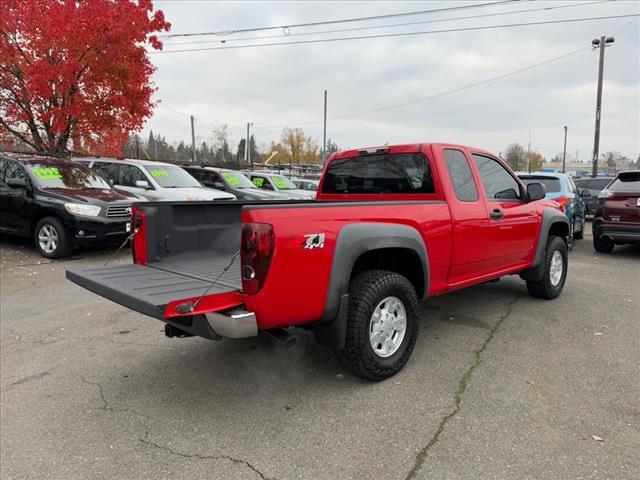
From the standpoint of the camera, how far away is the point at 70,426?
3.00m

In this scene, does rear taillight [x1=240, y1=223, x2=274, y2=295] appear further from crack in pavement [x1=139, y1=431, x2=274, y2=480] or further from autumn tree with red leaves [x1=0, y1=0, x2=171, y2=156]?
autumn tree with red leaves [x1=0, y1=0, x2=171, y2=156]

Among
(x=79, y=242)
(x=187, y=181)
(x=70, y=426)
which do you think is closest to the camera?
(x=70, y=426)

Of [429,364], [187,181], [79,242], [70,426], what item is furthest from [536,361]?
[187,181]

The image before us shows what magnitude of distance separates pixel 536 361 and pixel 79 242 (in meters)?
7.20

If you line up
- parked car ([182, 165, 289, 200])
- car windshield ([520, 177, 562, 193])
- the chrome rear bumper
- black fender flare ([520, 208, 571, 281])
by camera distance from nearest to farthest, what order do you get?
the chrome rear bumper < black fender flare ([520, 208, 571, 281]) < car windshield ([520, 177, 562, 193]) < parked car ([182, 165, 289, 200])

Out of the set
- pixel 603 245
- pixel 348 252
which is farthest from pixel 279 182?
pixel 348 252

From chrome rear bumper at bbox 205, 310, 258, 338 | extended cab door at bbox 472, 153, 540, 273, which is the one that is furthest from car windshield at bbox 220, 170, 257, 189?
chrome rear bumper at bbox 205, 310, 258, 338

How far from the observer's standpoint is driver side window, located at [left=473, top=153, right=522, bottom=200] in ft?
15.5

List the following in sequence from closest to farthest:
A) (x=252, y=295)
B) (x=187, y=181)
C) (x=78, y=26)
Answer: (x=252, y=295), (x=78, y=26), (x=187, y=181)

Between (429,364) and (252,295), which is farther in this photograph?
(429,364)

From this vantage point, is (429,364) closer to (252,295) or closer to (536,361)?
(536,361)

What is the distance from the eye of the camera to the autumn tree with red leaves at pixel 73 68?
10359mm

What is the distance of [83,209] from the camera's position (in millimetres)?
7926

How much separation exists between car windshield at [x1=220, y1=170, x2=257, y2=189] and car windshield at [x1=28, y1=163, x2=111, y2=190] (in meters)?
4.91
